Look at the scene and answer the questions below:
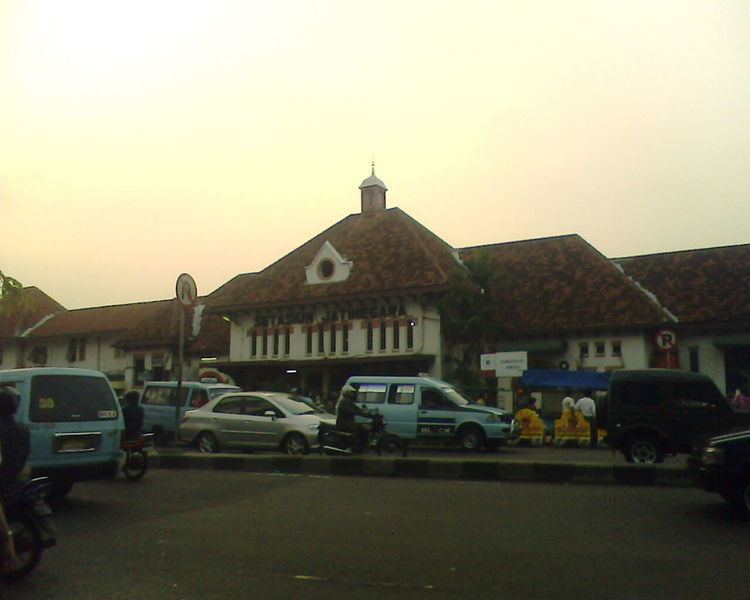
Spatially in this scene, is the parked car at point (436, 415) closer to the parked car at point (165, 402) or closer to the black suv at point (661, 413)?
the black suv at point (661, 413)

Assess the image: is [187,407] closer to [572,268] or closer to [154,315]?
[572,268]

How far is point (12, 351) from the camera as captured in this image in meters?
54.2

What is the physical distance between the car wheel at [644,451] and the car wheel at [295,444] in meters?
6.71

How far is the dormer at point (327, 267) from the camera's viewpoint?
3862cm

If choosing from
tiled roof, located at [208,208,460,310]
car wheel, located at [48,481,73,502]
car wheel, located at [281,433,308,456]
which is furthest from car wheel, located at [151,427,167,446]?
tiled roof, located at [208,208,460,310]

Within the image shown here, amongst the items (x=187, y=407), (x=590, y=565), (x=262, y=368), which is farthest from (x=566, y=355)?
(x=590, y=565)

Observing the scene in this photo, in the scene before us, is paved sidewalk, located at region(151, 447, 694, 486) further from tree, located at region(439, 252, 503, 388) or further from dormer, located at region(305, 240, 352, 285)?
dormer, located at region(305, 240, 352, 285)

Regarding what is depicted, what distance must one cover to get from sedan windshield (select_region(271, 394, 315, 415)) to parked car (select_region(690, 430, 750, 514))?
1054 cm

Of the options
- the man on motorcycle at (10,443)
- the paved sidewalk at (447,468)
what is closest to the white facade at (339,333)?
the paved sidewalk at (447,468)

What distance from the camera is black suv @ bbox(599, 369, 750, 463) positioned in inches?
642

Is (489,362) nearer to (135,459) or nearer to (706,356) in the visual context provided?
(706,356)

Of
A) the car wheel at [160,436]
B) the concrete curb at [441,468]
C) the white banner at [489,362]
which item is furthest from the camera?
the white banner at [489,362]

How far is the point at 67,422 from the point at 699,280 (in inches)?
1209

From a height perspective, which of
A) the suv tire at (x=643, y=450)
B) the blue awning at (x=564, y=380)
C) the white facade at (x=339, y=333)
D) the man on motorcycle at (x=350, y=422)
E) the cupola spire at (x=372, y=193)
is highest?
the cupola spire at (x=372, y=193)
